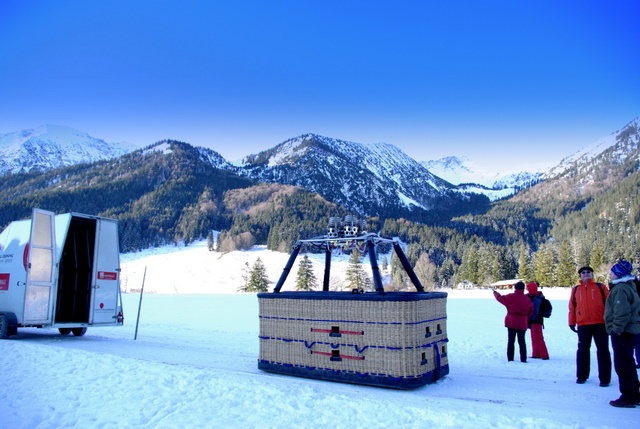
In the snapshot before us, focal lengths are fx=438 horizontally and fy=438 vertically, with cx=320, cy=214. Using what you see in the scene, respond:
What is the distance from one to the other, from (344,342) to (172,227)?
140724 mm

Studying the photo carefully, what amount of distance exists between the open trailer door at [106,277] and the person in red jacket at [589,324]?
10441 millimetres

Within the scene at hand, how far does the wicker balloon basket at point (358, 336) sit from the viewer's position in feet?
18.9

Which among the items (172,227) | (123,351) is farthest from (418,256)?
(123,351)

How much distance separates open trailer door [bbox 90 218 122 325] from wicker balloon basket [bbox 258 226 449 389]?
6.31 meters

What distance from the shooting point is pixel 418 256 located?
316ft

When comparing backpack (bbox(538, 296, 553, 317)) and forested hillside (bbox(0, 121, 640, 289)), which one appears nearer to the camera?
backpack (bbox(538, 296, 553, 317))

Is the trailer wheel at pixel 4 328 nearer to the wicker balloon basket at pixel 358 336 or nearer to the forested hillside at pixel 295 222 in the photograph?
the wicker balloon basket at pixel 358 336

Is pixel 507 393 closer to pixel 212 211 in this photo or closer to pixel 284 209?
pixel 284 209

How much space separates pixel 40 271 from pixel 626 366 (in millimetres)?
11247

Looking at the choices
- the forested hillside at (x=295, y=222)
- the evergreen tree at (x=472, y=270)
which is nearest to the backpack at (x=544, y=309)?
the forested hillside at (x=295, y=222)

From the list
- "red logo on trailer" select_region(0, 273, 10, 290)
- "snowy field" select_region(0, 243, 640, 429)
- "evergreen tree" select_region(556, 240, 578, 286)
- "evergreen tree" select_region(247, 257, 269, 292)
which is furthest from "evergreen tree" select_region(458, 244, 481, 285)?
"red logo on trailer" select_region(0, 273, 10, 290)

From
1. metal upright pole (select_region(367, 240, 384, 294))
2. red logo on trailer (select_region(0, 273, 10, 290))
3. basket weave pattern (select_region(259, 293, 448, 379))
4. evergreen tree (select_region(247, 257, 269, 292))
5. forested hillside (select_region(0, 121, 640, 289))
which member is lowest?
evergreen tree (select_region(247, 257, 269, 292))

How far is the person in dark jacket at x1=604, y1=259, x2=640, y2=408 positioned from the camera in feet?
16.8

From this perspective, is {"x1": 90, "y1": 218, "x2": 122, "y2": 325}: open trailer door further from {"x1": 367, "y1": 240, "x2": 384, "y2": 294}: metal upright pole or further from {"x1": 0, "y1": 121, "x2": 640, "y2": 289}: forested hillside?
{"x1": 0, "y1": 121, "x2": 640, "y2": 289}: forested hillside
